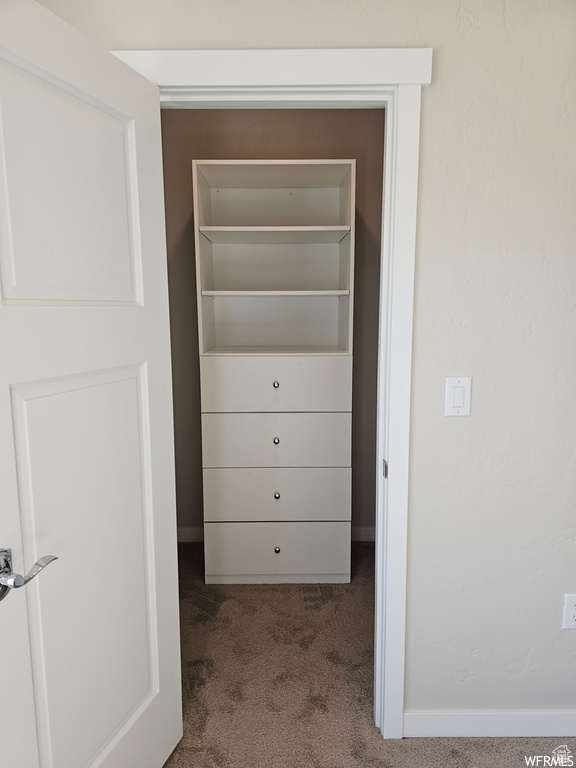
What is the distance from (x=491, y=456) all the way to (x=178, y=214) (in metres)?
2.19

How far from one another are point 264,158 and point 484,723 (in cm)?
273

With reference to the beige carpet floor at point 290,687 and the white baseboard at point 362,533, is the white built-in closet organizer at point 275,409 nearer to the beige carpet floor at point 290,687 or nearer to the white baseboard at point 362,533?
the beige carpet floor at point 290,687

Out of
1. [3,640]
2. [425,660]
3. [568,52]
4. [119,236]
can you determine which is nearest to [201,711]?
[425,660]

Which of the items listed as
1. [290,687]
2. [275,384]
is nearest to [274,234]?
[275,384]

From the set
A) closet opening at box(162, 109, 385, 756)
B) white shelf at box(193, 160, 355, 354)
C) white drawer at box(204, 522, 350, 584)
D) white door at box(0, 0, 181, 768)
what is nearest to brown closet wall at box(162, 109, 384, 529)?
closet opening at box(162, 109, 385, 756)

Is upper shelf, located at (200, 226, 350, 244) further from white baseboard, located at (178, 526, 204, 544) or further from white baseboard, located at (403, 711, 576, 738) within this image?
white baseboard, located at (403, 711, 576, 738)

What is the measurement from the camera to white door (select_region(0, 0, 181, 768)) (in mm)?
1011

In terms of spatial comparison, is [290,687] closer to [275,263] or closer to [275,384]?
[275,384]

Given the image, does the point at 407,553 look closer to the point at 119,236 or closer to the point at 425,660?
the point at 425,660

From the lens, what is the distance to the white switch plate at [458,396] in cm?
157

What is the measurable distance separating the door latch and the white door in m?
0.02

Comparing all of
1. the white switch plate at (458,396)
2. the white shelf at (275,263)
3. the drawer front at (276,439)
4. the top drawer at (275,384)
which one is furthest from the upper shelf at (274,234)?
the white switch plate at (458,396)

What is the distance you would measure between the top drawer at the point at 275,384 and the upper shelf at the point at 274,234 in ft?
1.94

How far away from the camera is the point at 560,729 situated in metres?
1.70
